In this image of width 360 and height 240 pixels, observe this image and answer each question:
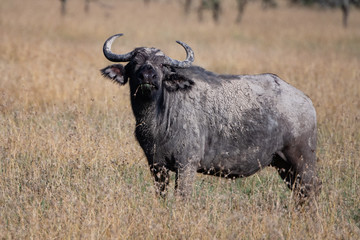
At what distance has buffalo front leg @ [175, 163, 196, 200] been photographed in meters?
4.50

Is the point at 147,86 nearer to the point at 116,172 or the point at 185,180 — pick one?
the point at 185,180

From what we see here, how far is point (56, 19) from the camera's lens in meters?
20.6

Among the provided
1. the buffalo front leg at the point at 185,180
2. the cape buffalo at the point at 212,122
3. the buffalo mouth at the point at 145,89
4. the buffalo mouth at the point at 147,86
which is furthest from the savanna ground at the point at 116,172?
the buffalo mouth at the point at 147,86

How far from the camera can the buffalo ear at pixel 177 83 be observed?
4.68 meters

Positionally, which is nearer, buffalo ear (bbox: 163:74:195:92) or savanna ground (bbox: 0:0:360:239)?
savanna ground (bbox: 0:0:360:239)

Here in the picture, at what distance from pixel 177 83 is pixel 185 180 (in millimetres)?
990

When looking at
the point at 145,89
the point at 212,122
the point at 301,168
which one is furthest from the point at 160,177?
the point at 301,168

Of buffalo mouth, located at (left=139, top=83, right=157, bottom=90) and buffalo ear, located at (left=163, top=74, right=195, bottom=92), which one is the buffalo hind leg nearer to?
buffalo ear, located at (left=163, top=74, right=195, bottom=92)

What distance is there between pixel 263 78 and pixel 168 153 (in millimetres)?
1428

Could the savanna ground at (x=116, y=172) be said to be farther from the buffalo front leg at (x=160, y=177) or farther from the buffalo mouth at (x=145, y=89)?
the buffalo mouth at (x=145, y=89)

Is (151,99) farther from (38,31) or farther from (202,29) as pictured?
(202,29)

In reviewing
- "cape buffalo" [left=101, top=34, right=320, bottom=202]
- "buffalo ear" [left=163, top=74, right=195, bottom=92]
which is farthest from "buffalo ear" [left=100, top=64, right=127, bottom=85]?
"buffalo ear" [left=163, top=74, right=195, bottom=92]

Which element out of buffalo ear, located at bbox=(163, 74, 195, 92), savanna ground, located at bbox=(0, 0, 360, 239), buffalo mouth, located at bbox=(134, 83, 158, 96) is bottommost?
savanna ground, located at bbox=(0, 0, 360, 239)

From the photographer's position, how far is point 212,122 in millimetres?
4797
